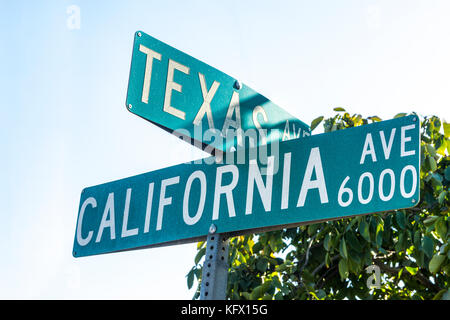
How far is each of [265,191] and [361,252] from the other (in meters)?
1.90

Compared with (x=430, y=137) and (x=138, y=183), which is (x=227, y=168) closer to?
(x=138, y=183)

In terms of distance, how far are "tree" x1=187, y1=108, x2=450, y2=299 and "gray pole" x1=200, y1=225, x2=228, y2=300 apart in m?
1.57

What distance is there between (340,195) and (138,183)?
690mm

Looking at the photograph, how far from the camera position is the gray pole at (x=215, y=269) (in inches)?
68.2

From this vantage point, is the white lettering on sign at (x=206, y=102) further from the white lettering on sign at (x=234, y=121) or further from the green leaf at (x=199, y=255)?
the green leaf at (x=199, y=255)

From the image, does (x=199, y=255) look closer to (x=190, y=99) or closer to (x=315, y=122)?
(x=315, y=122)

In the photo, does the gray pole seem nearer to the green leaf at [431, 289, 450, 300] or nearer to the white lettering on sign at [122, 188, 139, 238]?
the white lettering on sign at [122, 188, 139, 238]

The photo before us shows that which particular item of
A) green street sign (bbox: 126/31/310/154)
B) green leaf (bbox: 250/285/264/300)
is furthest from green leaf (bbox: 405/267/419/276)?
green street sign (bbox: 126/31/310/154)

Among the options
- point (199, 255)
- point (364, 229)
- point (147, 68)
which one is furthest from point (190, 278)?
point (147, 68)

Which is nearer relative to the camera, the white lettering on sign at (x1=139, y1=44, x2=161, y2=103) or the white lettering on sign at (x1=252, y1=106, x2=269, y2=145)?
the white lettering on sign at (x1=139, y1=44, x2=161, y2=103)

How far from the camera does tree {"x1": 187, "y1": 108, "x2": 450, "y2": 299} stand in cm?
346

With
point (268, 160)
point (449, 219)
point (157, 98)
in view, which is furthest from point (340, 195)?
point (449, 219)

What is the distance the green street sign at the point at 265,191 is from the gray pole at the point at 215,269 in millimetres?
32

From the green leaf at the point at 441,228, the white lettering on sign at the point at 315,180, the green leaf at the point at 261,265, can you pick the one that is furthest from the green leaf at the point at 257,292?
the white lettering on sign at the point at 315,180
